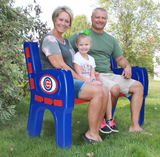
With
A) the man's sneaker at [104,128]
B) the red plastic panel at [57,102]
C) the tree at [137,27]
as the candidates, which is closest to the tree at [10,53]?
the red plastic panel at [57,102]

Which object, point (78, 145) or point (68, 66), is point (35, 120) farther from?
point (68, 66)

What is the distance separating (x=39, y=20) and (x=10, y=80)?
1.63 m

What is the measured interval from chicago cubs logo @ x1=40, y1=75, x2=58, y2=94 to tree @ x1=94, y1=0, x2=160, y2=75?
9.59m

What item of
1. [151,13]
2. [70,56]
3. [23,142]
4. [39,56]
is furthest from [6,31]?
[151,13]

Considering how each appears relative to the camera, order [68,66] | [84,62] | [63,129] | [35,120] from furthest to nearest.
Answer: [84,62] → [35,120] → [68,66] → [63,129]

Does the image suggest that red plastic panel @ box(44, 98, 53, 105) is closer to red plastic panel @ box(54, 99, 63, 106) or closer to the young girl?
red plastic panel @ box(54, 99, 63, 106)

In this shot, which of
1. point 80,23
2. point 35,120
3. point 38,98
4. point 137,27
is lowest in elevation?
point 35,120

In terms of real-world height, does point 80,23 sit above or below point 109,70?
above

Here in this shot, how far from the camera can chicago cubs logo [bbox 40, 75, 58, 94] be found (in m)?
2.06

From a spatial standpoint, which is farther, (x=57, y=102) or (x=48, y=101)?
(x=48, y=101)

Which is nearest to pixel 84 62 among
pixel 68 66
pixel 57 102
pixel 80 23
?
pixel 68 66

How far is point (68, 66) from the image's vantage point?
228cm

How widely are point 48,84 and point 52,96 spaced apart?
0.14 m

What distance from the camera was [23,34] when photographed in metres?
3.82
